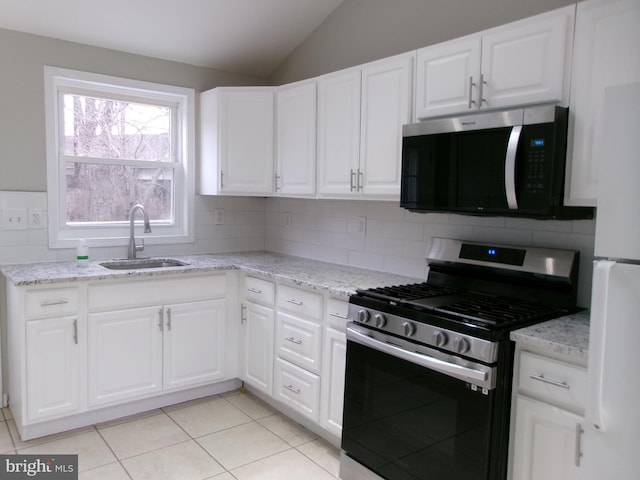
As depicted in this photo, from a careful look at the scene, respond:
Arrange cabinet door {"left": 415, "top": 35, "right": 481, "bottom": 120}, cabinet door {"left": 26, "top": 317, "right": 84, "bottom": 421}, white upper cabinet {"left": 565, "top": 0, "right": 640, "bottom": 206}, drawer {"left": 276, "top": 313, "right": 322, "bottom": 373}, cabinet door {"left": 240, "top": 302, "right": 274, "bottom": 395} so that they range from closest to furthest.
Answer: white upper cabinet {"left": 565, "top": 0, "right": 640, "bottom": 206} → cabinet door {"left": 415, "top": 35, "right": 481, "bottom": 120} → cabinet door {"left": 26, "top": 317, "right": 84, "bottom": 421} → drawer {"left": 276, "top": 313, "right": 322, "bottom": 373} → cabinet door {"left": 240, "top": 302, "right": 274, "bottom": 395}

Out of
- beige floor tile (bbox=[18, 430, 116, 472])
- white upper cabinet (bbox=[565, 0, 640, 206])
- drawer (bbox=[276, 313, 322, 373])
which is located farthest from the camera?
drawer (bbox=[276, 313, 322, 373])

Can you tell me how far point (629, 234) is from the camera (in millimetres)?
1430

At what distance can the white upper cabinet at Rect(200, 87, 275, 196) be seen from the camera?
346cm

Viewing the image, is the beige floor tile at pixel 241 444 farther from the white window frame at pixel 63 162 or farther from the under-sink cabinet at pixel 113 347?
the white window frame at pixel 63 162

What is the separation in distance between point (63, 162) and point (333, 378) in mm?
2207

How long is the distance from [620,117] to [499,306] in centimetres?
94

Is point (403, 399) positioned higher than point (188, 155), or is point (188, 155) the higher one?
point (188, 155)

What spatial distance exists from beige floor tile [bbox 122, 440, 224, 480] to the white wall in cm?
146

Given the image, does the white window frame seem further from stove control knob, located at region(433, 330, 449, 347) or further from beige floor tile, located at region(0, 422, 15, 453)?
stove control knob, located at region(433, 330, 449, 347)

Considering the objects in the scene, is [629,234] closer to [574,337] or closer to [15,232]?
[574,337]

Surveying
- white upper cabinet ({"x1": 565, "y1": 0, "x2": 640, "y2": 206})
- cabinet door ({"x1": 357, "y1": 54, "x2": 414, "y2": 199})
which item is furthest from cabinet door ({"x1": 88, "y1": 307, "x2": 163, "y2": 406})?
white upper cabinet ({"x1": 565, "y1": 0, "x2": 640, "y2": 206})

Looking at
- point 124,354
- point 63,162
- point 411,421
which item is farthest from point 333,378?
point 63,162

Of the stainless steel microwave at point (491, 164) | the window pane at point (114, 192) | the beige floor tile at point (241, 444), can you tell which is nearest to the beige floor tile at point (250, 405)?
the beige floor tile at point (241, 444)

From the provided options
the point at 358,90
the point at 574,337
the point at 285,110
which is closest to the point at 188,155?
the point at 285,110
